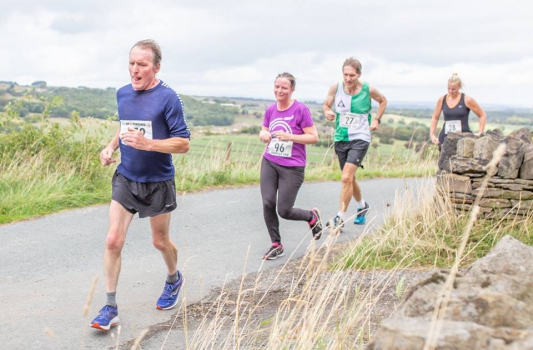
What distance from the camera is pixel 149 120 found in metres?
5.41

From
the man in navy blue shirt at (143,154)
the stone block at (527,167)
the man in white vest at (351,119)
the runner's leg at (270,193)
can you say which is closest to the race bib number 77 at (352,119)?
the man in white vest at (351,119)

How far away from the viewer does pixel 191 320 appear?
5660 millimetres

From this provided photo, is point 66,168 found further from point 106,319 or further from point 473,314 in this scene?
point 473,314

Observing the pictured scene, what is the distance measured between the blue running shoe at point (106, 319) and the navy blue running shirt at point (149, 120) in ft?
3.41

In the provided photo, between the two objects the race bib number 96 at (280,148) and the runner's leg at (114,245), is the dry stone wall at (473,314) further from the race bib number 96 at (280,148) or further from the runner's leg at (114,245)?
the race bib number 96 at (280,148)

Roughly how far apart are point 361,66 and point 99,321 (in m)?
5.17

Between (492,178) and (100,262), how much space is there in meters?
→ 4.34

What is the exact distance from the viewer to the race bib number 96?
24.9ft

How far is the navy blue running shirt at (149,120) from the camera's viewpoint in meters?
5.42

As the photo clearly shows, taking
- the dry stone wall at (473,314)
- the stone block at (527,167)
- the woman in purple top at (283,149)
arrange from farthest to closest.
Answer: the stone block at (527,167) → the woman in purple top at (283,149) → the dry stone wall at (473,314)

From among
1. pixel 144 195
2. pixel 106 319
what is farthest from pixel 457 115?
pixel 106 319

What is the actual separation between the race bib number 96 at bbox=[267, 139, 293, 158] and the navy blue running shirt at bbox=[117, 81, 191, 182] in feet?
7.12

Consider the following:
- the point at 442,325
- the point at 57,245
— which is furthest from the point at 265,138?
the point at 442,325

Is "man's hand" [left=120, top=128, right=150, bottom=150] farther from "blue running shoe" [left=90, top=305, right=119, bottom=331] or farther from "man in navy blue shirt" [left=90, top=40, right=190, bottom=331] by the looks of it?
"blue running shoe" [left=90, top=305, right=119, bottom=331]
